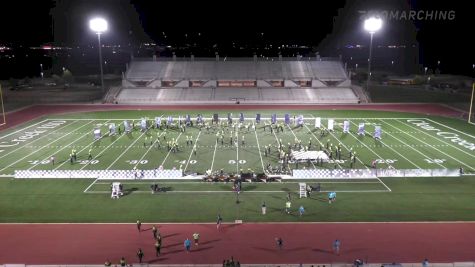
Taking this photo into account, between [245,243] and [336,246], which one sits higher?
[336,246]

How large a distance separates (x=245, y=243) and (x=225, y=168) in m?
13.5

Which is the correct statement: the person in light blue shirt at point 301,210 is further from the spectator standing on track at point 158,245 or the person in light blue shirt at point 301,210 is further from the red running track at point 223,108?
the red running track at point 223,108

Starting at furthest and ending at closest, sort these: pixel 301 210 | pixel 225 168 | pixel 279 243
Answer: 1. pixel 225 168
2. pixel 301 210
3. pixel 279 243

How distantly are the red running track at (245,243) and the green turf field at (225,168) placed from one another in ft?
4.23

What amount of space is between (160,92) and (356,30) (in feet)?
217

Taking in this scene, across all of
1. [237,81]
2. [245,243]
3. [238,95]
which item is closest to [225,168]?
[245,243]

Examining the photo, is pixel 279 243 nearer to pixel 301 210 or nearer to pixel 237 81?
pixel 301 210

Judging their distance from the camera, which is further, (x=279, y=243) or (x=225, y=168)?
(x=225, y=168)

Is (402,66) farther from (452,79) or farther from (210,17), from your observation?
(210,17)

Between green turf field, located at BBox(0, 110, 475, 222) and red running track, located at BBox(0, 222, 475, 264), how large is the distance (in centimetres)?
129

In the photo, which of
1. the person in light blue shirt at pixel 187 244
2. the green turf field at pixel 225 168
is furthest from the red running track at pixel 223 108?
the person in light blue shirt at pixel 187 244

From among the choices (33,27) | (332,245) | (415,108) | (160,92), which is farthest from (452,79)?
(33,27)

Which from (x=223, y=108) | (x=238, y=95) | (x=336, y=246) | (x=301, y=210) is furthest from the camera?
(x=238, y=95)

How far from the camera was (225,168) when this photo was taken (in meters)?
35.3
